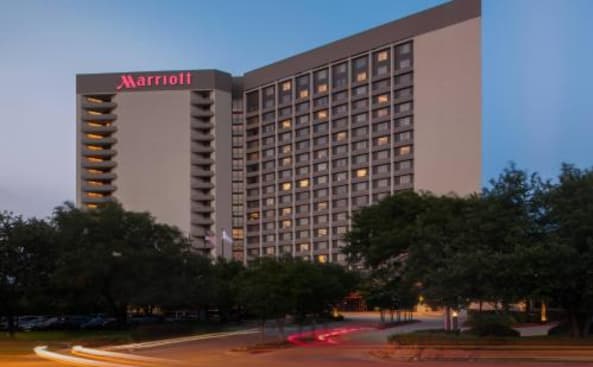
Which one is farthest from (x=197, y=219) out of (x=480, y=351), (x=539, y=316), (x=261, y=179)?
(x=480, y=351)

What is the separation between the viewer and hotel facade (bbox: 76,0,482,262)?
12156cm

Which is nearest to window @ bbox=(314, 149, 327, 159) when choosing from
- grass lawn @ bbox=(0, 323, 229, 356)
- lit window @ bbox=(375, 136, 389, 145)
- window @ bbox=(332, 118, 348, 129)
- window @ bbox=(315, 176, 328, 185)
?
window @ bbox=(315, 176, 328, 185)

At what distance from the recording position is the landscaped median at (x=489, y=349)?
26.2 metres

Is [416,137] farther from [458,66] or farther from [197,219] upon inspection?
[197,219]

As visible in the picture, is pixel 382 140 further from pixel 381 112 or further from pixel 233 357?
pixel 233 357

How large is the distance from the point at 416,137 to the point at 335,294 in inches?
3178

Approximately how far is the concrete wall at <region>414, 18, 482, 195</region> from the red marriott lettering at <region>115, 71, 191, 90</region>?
4876 centimetres

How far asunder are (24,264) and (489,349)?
142 ft

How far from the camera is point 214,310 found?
91688 mm

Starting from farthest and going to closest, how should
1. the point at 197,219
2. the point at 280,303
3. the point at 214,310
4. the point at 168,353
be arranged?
the point at 197,219 < the point at 214,310 < the point at 280,303 < the point at 168,353

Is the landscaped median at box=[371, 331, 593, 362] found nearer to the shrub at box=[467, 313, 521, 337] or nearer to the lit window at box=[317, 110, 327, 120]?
Answer: the shrub at box=[467, 313, 521, 337]

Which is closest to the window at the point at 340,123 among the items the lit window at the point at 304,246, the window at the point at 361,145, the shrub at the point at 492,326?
the window at the point at 361,145

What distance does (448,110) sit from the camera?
398 ft

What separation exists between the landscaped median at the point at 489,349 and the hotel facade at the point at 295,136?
301 ft
